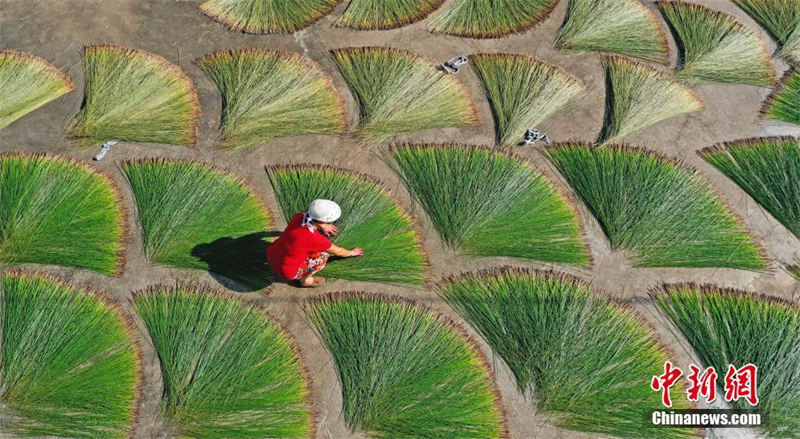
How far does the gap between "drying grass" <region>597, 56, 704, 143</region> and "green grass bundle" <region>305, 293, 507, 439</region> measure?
2.16 metres

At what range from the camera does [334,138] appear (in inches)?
185

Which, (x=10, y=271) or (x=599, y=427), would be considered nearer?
(x=599, y=427)

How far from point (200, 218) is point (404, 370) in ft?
5.94

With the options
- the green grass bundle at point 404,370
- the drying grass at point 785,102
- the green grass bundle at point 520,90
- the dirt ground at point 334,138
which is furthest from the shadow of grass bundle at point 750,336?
the drying grass at point 785,102

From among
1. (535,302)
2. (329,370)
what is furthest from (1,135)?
(535,302)

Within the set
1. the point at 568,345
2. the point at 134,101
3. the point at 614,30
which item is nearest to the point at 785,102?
the point at 614,30

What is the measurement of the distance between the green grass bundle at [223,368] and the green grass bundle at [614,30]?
362 cm

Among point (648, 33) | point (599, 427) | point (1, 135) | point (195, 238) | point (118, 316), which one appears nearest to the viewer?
point (599, 427)

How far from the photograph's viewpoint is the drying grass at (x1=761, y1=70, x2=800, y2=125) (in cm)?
492

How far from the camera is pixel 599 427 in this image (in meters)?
3.55

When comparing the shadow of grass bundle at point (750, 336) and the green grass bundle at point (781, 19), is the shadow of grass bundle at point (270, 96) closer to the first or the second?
the shadow of grass bundle at point (750, 336)

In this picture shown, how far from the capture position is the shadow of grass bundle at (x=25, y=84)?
4.73 m

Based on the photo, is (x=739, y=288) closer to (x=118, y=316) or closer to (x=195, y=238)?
(x=195, y=238)

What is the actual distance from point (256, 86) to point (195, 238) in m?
1.44
